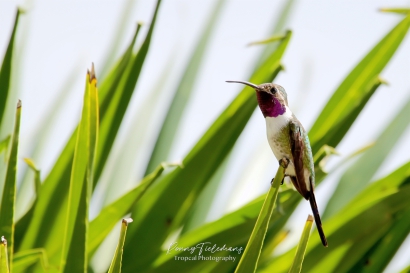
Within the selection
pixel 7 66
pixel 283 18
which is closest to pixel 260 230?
pixel 7 66

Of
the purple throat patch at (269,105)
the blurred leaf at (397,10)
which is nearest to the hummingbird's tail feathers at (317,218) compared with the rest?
the purple throat patch at (269,105)

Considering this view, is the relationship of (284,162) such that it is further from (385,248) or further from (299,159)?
(385,248)

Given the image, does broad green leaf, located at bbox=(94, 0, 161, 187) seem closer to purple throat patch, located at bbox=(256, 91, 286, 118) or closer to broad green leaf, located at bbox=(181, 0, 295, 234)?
broad green leaf, located at bbox=(181, 0, 295, 234)

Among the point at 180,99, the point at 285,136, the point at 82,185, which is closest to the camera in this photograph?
the point at 285,136

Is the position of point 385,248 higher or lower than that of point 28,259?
higher

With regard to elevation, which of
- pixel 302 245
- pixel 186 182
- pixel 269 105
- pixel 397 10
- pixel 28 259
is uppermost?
pixel 397 10

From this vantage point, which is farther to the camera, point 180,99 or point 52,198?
point 180,99

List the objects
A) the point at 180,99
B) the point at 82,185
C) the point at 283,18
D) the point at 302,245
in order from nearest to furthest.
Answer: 1. the point at 302,245
2. the point at 82,185
3. the point at 180,99
4. the point at 283,18

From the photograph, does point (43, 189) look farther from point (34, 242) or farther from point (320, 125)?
point (320, 125)

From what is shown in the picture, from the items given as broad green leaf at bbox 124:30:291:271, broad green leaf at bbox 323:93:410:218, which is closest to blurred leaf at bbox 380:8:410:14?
broad green leaf at bbox 124:30:291:271
